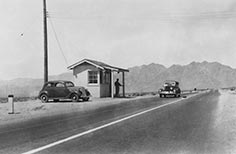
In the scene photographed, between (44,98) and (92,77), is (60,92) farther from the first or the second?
(92,77)

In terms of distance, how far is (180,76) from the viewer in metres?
172

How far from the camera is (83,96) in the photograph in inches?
1064

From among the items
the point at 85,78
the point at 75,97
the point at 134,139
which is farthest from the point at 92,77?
the point at 134,139

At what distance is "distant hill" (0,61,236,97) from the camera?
158500 mm

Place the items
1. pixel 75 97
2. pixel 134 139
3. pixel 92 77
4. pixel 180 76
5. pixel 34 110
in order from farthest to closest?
pixel 180 76 → pixel 92 77 → pixel 75 97 → pixel 34 110 → pixel 134 139

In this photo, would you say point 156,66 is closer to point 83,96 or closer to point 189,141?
point 83,96

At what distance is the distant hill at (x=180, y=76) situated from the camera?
15850cm

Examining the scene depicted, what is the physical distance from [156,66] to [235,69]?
46294 mm

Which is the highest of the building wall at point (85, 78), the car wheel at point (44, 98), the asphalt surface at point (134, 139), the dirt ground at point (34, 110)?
the building wall at point (85, 78)

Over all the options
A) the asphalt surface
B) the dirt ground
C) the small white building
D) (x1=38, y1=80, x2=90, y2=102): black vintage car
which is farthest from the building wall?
the asphalt surface

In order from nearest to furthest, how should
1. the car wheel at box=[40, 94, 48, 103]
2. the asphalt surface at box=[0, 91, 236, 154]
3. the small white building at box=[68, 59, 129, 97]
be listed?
the asphalt surface at box=[0, 91, 236, 154] → the car wheel at box=[40, 94, 48, 103] → the small white building at box=[68, 59, 129, 97]

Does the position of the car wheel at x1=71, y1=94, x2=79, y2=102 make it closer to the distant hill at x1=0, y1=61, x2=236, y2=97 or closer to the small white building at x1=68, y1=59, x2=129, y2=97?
the small white building at x1=68, y1=59, x2=129, y2=97

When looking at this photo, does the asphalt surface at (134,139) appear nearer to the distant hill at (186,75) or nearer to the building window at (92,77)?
the building window at (92,77)

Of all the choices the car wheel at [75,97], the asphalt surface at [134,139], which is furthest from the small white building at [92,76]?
the asphalt surface at [134,139]
